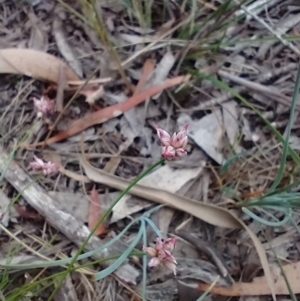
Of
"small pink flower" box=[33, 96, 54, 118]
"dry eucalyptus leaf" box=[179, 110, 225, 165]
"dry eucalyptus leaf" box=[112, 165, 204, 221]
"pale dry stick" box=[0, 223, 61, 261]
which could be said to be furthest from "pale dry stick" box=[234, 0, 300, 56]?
"pale dry stick" box=[0, 223, 61, 261]

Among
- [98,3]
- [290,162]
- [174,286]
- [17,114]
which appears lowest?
[174,286]

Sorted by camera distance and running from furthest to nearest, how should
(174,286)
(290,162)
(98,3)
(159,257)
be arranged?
1. (98,3)
2. (290,162)
3. (174,286)
4. (159,257)

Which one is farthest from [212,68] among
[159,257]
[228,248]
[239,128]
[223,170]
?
[159,257]

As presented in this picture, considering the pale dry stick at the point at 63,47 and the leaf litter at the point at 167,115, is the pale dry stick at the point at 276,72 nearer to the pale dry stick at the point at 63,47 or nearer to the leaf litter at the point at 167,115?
the leaf litter at the point at 167,115

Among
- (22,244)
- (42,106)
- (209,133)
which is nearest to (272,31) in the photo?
(209,133)

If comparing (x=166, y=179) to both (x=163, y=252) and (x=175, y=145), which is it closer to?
(x=163, y=252)

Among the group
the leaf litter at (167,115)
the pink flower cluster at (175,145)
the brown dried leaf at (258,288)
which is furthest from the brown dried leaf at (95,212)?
the pink flower cluster at (175,145)

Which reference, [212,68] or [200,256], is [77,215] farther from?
[212,68]
